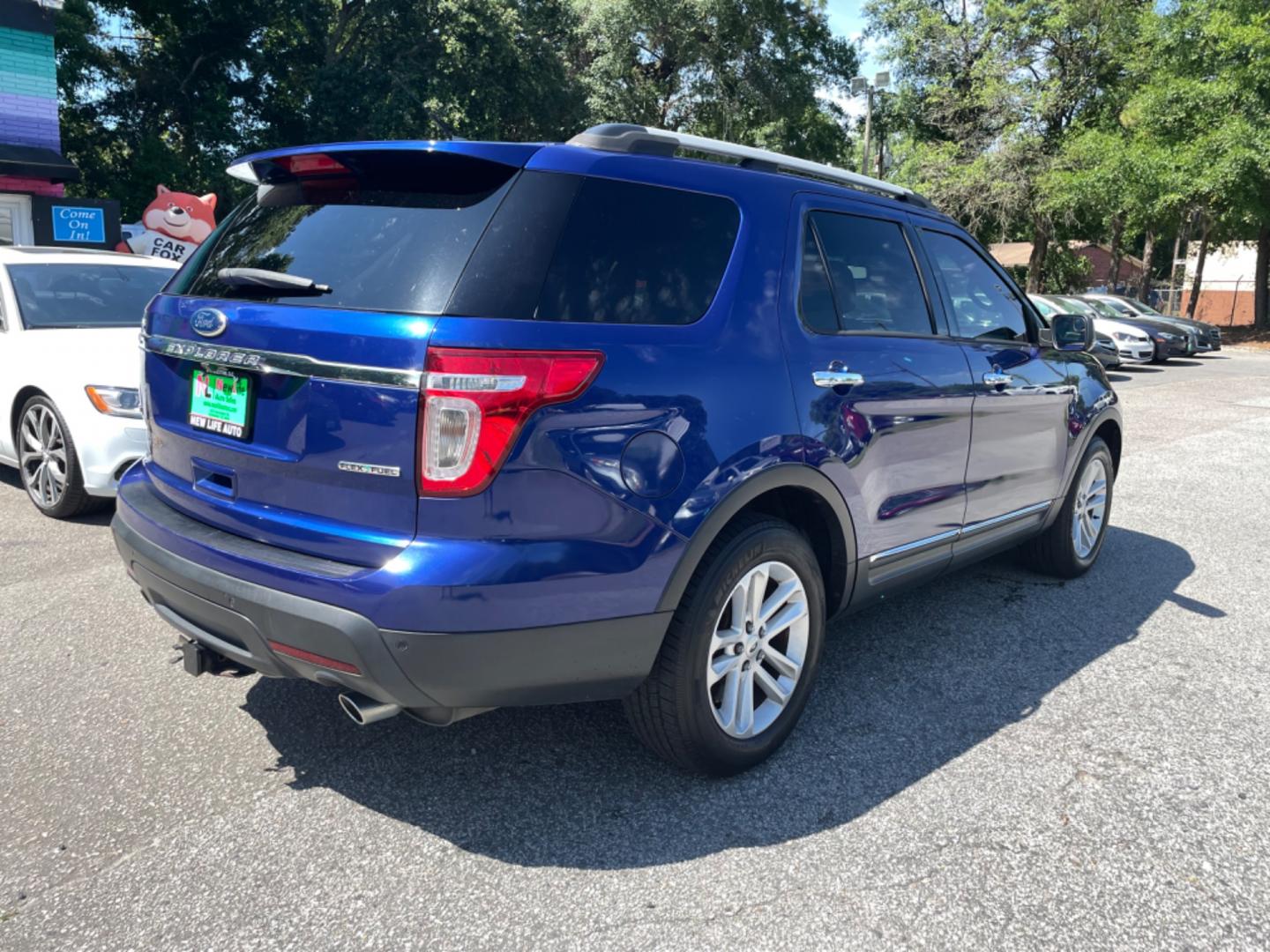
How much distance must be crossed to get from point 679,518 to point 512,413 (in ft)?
1.84

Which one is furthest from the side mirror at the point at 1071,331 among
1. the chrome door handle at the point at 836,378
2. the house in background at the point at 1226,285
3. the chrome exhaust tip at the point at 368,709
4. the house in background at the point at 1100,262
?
the house in background at the point at 1100,262

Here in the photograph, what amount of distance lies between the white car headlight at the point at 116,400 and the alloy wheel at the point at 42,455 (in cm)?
30

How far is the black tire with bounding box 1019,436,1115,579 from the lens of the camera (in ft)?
16.3

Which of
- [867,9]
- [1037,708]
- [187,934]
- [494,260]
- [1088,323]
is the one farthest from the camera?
[867,9]

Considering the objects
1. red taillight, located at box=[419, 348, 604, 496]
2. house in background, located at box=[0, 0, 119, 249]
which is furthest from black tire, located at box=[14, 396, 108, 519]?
house in background, located at box=[0, 0, 119, 249]

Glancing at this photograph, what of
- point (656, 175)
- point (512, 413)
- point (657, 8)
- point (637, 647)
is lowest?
point (637, 647)

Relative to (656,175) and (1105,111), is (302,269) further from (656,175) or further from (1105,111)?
(1105,111)

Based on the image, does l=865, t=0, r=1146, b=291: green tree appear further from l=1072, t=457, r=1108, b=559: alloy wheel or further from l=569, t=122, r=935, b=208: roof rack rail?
l=569, t=122, r=935, b=208: roof rack rail

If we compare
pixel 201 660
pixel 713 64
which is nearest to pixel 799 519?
pixel 201 660

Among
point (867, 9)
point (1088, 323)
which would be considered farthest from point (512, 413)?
point (867, 9)

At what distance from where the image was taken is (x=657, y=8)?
1102 inches

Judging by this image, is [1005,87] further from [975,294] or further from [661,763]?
[661,763]

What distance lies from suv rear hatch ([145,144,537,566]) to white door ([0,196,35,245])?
52.5 feet

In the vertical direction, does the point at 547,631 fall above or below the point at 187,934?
above
